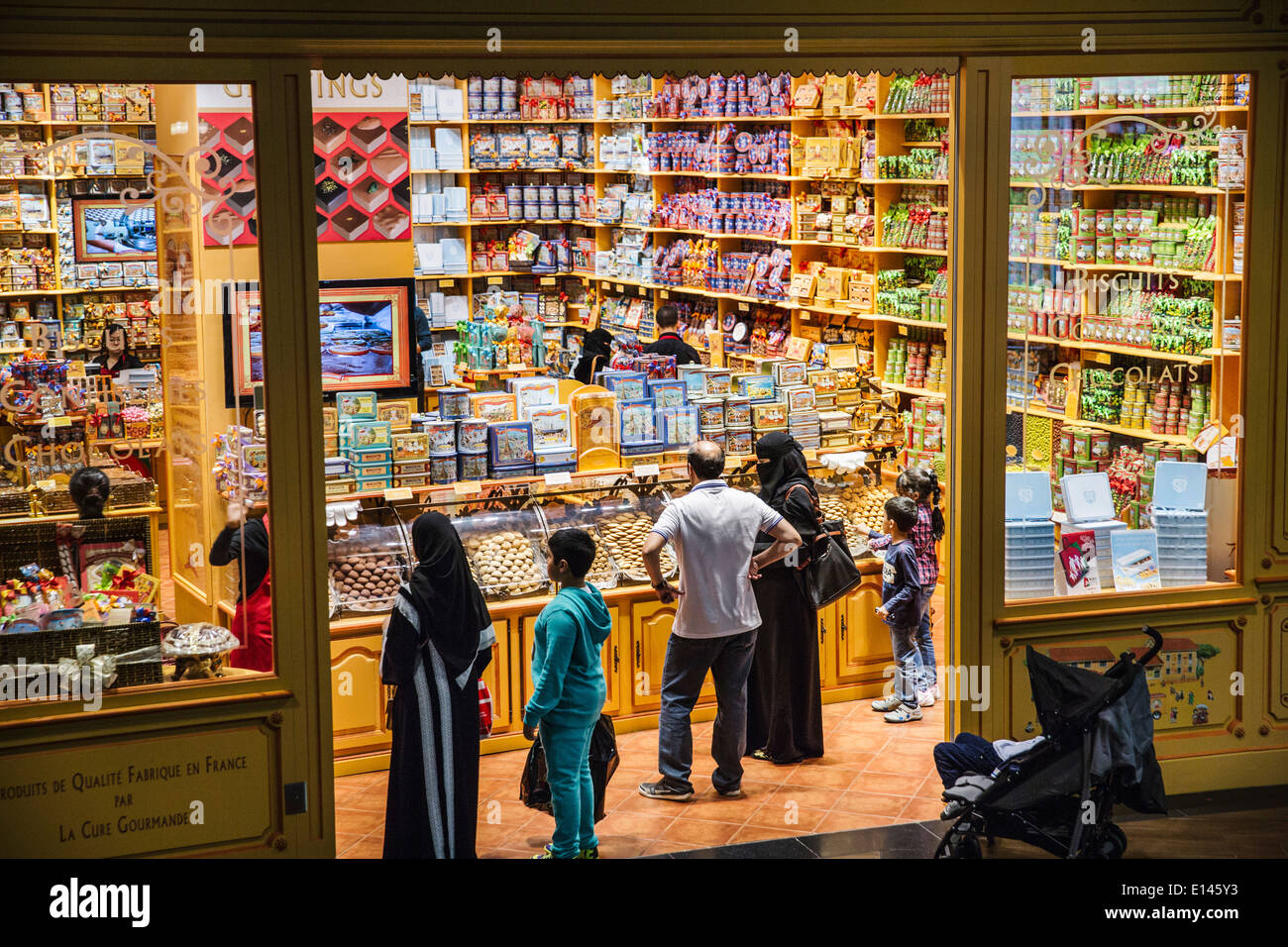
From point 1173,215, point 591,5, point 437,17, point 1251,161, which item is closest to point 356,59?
point 437,17

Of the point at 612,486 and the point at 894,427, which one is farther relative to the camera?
the point at 894,427

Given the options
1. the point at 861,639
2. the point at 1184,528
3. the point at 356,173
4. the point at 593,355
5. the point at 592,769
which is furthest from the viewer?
the point at 593,355

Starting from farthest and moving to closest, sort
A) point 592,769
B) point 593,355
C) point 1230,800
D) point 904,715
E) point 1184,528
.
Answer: point 593,355 < point 904,715 < point 1184,528 < point 1230,800 < point 592,769

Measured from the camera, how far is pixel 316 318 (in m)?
5.62

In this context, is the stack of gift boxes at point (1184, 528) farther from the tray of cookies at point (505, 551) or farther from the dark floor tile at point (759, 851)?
the tray of cookies at point (505, 551)

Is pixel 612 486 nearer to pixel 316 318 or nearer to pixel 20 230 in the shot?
pixel 316 318

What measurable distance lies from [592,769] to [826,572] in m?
1.70

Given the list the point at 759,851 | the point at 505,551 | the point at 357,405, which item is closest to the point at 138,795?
the point at 505,551

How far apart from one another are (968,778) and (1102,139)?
2936 millimetres

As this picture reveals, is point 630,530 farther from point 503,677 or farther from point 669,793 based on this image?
point 669,793

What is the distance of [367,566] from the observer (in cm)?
689

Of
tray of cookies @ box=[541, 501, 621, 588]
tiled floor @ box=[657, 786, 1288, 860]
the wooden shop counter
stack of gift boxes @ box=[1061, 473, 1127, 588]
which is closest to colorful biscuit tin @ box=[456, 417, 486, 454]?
tray of cookies @ box=[541, 501, 621, 588]

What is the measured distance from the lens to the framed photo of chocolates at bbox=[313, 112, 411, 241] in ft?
27.5

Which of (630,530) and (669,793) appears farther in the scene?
(630,530)
